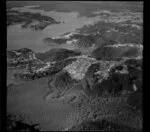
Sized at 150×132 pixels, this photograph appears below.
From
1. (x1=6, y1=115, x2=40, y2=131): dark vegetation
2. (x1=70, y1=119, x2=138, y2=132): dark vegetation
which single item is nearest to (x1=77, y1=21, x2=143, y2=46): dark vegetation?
(x1=70, y1=119, x2=138, y2=132): dark vegetation

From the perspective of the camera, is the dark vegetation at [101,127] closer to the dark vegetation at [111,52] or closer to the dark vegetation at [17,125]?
the dark vegetation at [17,125]

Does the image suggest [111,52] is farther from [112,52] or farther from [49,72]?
[49,72]

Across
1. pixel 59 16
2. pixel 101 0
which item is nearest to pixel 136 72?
pixel 101 0

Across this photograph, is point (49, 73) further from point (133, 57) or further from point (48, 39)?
point (133, 57)

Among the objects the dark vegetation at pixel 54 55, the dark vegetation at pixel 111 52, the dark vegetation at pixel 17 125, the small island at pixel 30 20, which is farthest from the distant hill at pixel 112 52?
the dark vegetation at pixel 17 125

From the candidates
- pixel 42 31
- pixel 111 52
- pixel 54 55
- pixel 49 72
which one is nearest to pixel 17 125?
pixel 49 72
